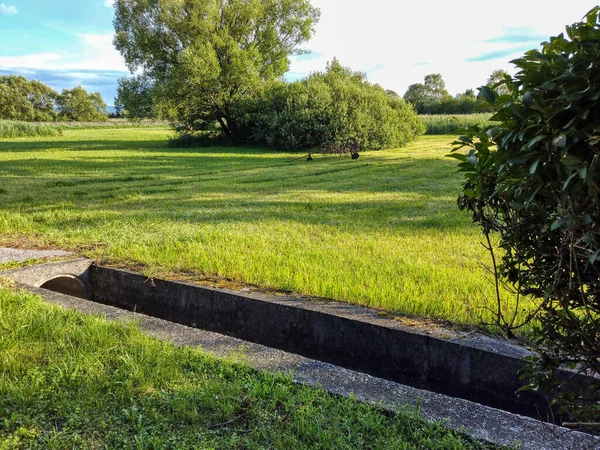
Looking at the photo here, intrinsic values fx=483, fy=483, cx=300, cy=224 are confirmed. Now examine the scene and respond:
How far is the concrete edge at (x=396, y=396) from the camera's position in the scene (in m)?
1.81

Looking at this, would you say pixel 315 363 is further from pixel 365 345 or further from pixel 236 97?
pixel 236 97

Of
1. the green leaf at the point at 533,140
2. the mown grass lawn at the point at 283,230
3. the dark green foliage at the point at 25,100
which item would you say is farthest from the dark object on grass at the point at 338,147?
the dark green foliage at the point at 25,100

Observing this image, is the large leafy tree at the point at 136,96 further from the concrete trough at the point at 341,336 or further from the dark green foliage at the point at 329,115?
the concrete trough at the point at 341,336

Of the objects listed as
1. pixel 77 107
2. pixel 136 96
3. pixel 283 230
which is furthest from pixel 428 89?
pixel 283 230

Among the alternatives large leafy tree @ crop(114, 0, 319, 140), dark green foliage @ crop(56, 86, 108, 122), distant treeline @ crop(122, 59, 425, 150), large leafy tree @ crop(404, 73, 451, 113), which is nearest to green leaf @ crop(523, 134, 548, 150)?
distant treeline @ crop(122, 59, 425, 150)

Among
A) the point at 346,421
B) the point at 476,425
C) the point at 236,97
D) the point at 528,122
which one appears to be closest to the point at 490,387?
the point at 476,425

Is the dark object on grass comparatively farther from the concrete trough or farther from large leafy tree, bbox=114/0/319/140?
the concrete trough

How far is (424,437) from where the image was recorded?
6.05 feet

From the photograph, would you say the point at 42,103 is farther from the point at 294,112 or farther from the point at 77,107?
the point at 294,112

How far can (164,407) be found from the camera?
2.09m

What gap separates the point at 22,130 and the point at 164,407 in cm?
3584

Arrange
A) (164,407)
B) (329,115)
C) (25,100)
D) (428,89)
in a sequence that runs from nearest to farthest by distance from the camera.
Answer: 1. (164,407)
2. (329,115)
3. (428,89)
4. (25,100)

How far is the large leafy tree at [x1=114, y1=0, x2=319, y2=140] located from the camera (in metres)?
23.6

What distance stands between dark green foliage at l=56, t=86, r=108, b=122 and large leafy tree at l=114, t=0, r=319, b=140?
70495mm
